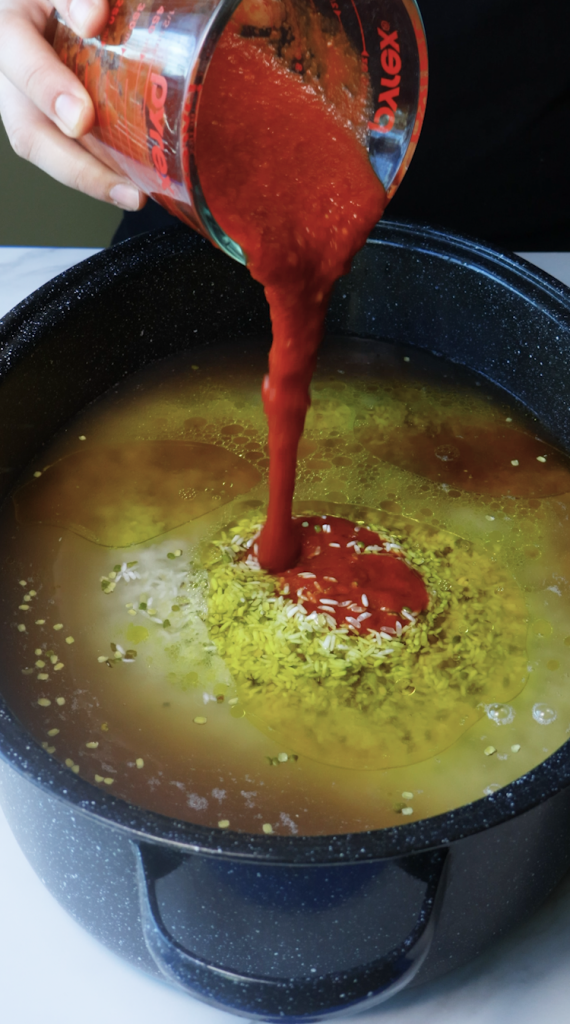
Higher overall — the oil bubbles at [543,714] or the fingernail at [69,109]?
the fingernail at [69,109]

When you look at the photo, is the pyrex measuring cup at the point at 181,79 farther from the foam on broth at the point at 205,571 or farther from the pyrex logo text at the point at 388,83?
the foam on broth at the point at 205,571

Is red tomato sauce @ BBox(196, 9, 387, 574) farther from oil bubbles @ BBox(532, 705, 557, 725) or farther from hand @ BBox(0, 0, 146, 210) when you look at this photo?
oil bubbles @ BBox(532, 705, 557, 725)

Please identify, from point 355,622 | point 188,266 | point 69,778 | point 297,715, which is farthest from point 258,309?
point 69,778

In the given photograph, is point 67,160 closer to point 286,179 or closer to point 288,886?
point 286,179

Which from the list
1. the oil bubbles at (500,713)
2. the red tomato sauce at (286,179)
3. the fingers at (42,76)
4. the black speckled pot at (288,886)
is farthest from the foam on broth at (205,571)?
the fingers at (42,76)

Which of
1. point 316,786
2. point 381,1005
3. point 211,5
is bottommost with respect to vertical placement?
point 381,1005

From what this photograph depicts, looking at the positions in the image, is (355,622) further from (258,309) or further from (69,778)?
(258,309)
